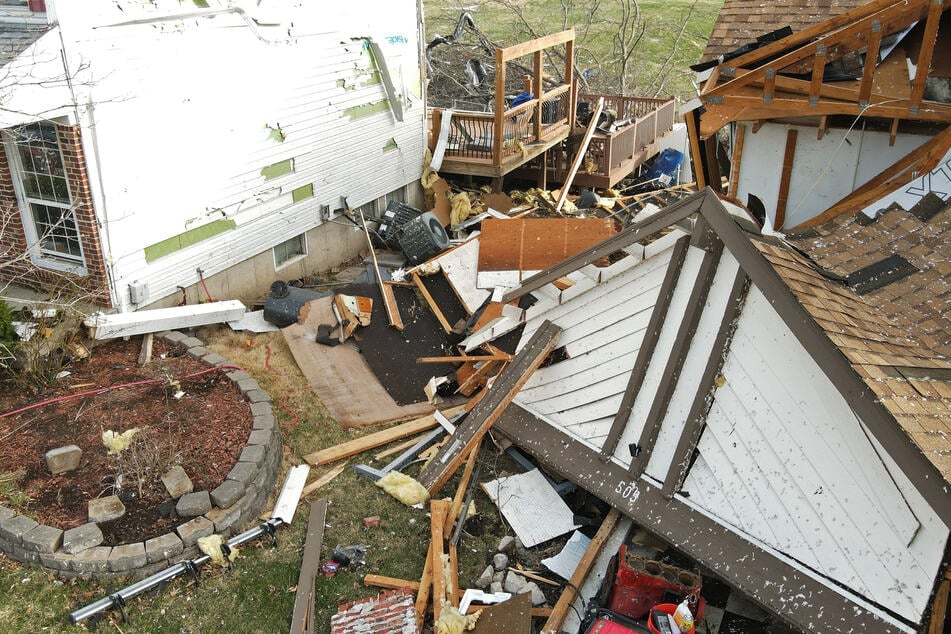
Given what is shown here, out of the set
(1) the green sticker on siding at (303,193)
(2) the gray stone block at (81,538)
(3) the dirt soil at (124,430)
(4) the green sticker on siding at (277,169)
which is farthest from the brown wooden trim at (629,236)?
(1) the green sticker on siding at (303,193)

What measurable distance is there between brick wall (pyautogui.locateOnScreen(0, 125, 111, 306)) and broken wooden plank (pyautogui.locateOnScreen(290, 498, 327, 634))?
13.6 ft

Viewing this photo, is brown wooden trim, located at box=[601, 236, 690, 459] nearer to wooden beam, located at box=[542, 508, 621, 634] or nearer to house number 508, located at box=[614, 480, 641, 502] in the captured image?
house number 508, located at box=[614, 480, 641, 502]

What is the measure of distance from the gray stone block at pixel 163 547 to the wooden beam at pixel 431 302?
4.93 m

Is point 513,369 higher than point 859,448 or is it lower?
lower

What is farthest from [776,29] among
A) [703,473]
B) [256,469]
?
[256,469]

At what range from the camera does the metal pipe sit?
20.2ft

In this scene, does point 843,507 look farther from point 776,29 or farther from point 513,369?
point 776,29

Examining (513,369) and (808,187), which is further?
(808,187)

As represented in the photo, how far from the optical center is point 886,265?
7273 millimetres

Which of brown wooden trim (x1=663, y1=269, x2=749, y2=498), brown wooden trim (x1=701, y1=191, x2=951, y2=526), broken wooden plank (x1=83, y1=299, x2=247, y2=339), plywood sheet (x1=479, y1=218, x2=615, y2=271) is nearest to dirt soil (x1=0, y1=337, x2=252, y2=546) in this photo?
broken wooden plank (x1=83, y1=299, x2=247, y2=339)

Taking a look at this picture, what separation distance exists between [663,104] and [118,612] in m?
18.2

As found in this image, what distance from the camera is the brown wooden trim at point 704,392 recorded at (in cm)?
633

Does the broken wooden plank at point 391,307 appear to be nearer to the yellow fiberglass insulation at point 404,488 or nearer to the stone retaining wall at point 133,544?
the yellow fiberglass insulation at point 404,488

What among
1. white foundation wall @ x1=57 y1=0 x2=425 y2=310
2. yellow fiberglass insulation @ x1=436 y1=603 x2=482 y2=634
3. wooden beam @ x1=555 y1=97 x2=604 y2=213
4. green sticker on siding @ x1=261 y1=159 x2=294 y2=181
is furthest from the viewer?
wooden beam @ x1=555 y1=97 x2=604 y2=213
